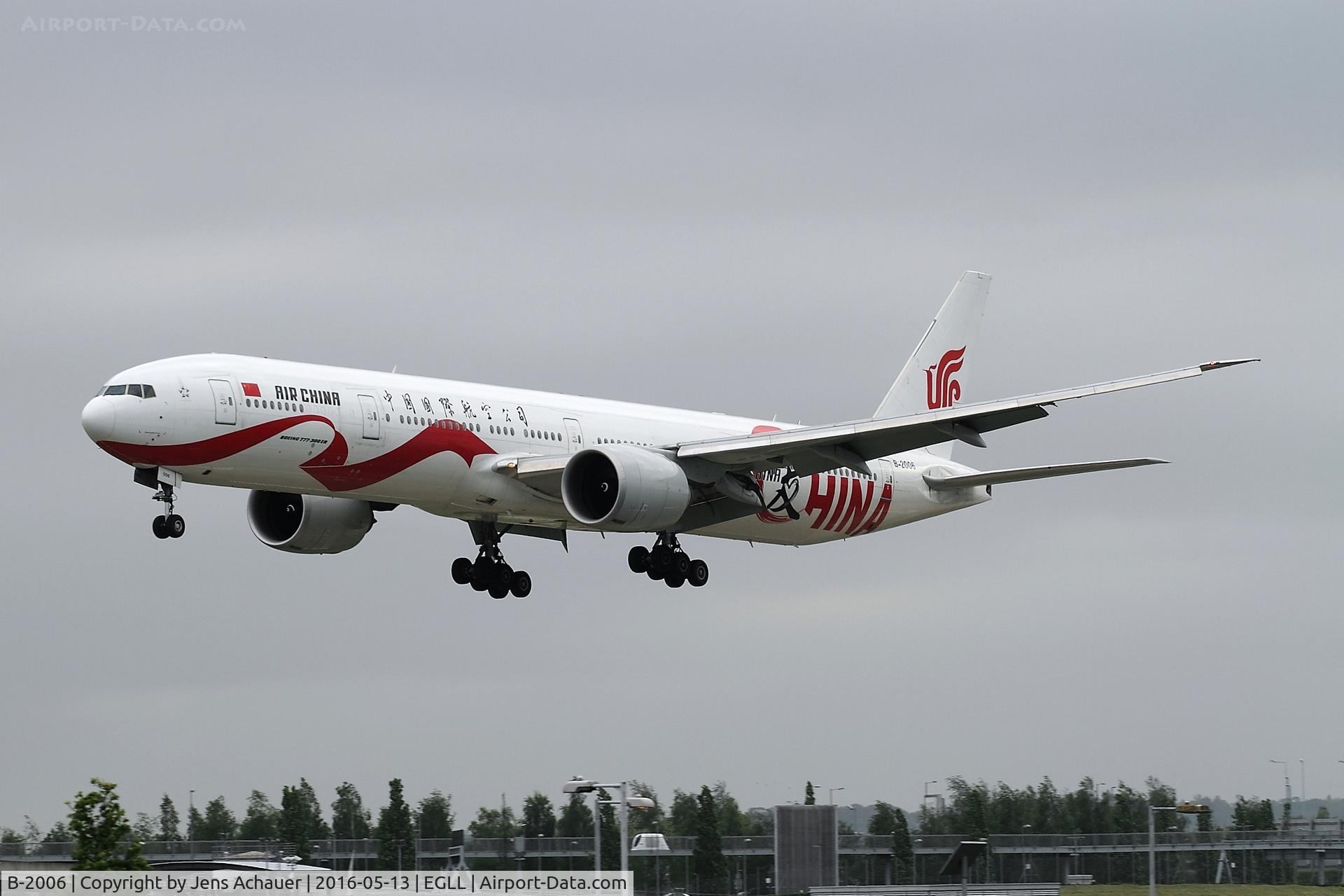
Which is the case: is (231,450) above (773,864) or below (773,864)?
above

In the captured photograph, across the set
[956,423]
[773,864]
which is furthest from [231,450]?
[773,864]

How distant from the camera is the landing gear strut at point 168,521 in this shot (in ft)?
152

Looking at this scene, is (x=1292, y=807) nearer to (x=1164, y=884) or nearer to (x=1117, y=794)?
(x=1117, y=794)

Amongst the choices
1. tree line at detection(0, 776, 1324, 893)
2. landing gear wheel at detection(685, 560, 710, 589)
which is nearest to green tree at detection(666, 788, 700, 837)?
tree line at detection(0, 776, 1324, 893)

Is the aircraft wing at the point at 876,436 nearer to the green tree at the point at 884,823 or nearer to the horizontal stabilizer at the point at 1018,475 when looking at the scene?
the horizontal stabilizer at the point at 1018,475

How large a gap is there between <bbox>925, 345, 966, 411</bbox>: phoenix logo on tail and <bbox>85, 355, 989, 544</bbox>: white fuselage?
8.79m

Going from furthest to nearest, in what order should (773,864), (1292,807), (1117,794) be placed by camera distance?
1. (1292,807)
2. (1117,794)
3. (773,864)

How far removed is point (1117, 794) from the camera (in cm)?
9356

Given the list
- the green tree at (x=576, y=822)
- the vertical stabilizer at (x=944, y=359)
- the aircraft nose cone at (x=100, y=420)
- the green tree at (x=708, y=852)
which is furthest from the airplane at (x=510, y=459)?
the green tree at (x=576, y=822)

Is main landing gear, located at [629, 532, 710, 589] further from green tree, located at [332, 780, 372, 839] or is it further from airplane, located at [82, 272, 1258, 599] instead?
green tree, located at [332, 780, 372, 839]

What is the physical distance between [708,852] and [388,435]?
122ft

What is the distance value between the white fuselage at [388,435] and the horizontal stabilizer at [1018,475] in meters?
3.97

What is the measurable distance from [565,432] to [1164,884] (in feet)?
90.6

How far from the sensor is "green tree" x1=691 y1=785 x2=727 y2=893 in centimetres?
7850
